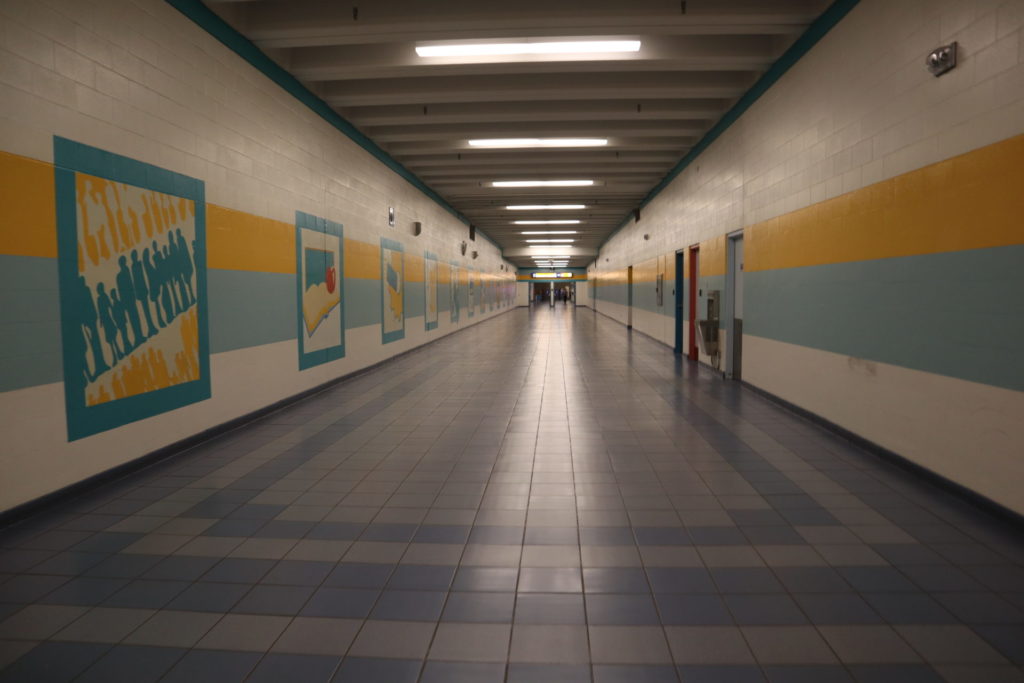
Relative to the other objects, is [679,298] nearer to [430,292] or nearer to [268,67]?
[430,292]

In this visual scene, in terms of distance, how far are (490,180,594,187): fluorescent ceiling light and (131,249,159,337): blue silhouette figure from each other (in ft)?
28.6

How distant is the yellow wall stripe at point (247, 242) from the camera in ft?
15.9

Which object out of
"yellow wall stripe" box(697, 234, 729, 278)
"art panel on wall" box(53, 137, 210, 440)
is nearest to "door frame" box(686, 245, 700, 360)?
"yellow wall stripe" box(697, 234, 729, 278)

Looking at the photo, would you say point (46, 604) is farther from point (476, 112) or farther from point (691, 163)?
point (691, 163)

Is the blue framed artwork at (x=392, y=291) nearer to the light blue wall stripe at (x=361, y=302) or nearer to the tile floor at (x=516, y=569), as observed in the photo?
the light blue wall stripe at (x=361, y=302)

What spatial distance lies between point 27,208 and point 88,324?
0.76m

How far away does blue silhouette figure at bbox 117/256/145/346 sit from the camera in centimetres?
379

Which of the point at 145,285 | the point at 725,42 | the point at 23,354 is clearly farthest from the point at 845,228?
the point at 23,354

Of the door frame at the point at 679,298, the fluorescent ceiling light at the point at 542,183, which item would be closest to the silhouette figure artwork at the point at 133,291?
the fluorescent ceiling light at the point at 542,183

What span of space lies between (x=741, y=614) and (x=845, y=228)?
3.62m

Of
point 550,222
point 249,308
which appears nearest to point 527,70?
point 249,308

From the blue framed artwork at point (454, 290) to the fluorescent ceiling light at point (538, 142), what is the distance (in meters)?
6.56

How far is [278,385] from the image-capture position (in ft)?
19.6

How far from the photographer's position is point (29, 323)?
10.3ft
